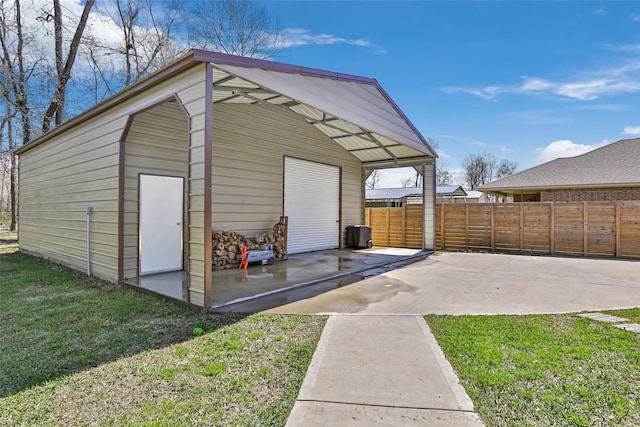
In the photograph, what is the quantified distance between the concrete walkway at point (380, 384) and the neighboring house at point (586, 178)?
12.8 m

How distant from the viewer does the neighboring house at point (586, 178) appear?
40.5 ft

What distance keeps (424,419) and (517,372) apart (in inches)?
41.2

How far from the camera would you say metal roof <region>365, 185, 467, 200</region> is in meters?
25.0

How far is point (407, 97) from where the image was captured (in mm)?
15734

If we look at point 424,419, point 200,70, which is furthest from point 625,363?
point 200,70

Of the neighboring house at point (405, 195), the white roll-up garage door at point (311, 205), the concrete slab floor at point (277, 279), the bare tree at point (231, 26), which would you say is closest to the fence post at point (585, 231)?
the concrete slab floor at point (277, 279)

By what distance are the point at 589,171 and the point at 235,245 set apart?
46.4 feet

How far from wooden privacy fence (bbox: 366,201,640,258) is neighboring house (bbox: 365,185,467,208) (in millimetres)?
13324

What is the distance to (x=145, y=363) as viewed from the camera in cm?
286

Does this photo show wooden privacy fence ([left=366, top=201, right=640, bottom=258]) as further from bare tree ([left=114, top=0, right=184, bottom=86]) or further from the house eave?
bare tree ([left=114, top=0, right=184, bottom=86])

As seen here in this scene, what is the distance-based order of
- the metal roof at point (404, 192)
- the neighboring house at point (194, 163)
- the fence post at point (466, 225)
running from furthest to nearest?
the metal roof at point (404, 192)
the fence post at point (466, 225)
the neighboring house at point (194, 163)

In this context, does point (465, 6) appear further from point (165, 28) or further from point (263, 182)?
point (165, 28)

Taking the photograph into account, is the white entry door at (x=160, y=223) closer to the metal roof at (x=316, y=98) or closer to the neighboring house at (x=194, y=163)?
the neighboring house at (x=194, y=163)

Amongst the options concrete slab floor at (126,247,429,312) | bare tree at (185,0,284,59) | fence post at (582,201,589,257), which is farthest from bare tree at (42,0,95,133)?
fence post at (582,201,589,257)
